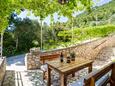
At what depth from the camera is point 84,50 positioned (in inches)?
446

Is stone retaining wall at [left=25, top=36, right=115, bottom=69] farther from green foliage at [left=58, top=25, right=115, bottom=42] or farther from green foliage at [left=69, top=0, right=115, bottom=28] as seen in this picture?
green foliage at [left=69, top=0, right=115, bottom=28]

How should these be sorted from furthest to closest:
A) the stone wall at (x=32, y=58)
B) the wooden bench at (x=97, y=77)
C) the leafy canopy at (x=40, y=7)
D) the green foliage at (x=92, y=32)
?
the green foliage at (x=92, y=32) → the stone wall at (x=32, y=58) → the leafy canopy at (x=40, y=7) → the wooden bench at (x=97, y=77)

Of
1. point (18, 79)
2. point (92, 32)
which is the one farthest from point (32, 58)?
point (92, 32)

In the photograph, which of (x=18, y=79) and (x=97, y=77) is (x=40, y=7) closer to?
(x=18, y=79)

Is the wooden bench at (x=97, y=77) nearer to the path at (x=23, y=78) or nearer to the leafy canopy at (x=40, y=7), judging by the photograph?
the leafy canopy at (x=40, y=7)

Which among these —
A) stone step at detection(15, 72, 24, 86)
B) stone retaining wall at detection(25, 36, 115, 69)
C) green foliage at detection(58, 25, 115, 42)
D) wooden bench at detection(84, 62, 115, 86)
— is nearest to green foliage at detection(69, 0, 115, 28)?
green foliage at detection(58, 25, 115, 42)

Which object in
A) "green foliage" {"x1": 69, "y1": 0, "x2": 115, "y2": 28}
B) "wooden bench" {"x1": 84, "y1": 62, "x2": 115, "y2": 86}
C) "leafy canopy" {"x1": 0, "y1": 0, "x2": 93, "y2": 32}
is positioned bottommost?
"wooden bench" {"x1": 84, "y1": 62, "x2": 115, "y2": 86}

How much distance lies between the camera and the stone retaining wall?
948 cm

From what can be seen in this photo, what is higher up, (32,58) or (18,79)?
(32,58)

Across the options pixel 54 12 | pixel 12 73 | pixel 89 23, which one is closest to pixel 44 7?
pixel 54 12

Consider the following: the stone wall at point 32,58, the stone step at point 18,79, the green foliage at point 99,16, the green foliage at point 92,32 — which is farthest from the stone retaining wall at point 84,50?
the green foliage at point 99,16

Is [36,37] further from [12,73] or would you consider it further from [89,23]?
[89,23]

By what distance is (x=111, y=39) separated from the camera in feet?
45.5

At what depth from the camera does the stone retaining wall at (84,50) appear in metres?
9.48
